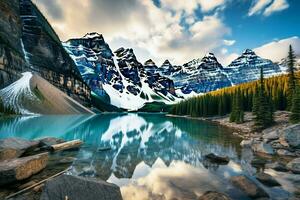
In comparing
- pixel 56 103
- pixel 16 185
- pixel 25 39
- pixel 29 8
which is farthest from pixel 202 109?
pixel 29 8

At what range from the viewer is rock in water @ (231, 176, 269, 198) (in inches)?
518

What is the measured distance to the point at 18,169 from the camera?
523 inches

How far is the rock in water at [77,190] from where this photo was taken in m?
9.52

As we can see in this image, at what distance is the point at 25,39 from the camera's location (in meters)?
162

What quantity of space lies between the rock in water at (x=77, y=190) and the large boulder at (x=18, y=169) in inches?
184

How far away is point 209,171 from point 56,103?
4756 inches

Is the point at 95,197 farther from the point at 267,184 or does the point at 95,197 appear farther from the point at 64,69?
the point at 64,69

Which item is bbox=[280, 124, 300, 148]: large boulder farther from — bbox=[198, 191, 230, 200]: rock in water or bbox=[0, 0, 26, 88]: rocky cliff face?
bbox=[0, 0, 26, 88]: rocky cliff face

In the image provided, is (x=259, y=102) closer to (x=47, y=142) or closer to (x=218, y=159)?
(x=218, y=159)

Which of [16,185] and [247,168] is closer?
[16,185]

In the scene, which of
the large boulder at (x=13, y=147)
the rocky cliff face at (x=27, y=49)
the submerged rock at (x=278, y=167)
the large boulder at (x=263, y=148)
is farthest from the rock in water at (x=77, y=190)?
the rocky cliff face at (x=27, y=49)

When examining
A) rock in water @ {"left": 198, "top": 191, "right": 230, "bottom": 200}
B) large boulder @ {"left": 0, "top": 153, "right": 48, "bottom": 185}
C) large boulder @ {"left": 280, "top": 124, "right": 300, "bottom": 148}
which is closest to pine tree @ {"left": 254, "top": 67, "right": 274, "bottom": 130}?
large boulder @ {"left": 280, "top": 124, "right": 300, "bottom": 148}

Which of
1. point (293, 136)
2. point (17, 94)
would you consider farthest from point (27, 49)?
point (293, 136)

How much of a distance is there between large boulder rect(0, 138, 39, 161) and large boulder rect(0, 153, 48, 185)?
3.62m
